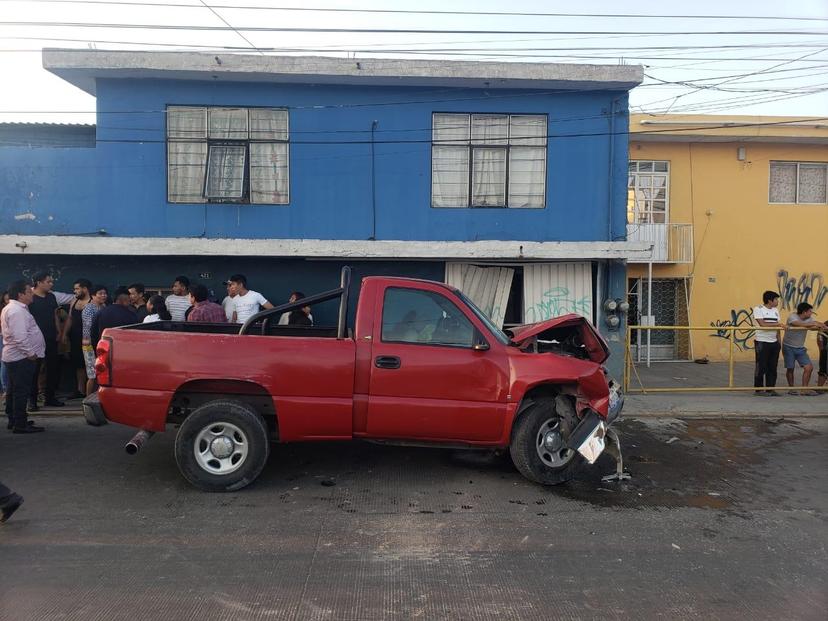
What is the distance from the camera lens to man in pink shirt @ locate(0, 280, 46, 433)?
6.79 meters

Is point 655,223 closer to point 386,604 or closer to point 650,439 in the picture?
point 650,439

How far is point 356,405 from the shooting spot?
512 centimetres

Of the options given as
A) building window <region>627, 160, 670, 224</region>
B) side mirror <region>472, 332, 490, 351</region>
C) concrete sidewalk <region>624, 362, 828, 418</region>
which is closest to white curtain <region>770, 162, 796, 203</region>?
building window <region>627, 160, 670, 224</region>

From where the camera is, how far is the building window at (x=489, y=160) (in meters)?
10.5

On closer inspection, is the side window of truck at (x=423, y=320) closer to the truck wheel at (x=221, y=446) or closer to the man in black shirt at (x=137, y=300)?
the truck wheel at (x=221, y=446)

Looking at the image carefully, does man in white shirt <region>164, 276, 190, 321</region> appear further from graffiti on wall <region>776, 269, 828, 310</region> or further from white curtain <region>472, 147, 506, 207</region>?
graffiti on wall <region>776, 269, 828, 310</region>

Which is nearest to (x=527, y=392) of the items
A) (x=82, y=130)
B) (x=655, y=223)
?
(x=82, y=130)

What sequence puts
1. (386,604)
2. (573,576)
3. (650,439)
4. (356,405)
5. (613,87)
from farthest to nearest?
(613,87)
(650,439)
(356,405)
(573,576)
(386,604)

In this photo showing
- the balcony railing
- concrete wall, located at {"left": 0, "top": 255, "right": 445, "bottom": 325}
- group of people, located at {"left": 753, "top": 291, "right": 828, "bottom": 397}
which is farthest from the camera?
the balcony railing

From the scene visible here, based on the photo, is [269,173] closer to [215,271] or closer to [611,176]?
[215,271]

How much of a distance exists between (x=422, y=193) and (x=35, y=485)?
24.3 ft

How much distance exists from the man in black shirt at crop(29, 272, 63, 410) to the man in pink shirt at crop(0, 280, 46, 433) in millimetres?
905

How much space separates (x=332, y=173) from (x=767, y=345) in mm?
8413

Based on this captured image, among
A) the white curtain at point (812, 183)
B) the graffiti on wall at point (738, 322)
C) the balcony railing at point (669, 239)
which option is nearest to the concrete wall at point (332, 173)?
the balcony railing at point (669, 239)
